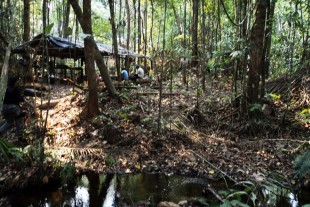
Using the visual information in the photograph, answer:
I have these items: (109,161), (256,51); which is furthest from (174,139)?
(256,51)

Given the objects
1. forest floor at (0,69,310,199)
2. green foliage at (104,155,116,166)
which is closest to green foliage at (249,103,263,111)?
forest floor at (0,69,310,199)

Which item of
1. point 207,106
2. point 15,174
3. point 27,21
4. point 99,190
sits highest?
point 27,21

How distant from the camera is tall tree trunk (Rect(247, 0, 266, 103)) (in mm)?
8047

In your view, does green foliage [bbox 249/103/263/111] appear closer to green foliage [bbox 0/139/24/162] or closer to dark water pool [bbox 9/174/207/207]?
dark water pool [bbox 9/174/207/207]

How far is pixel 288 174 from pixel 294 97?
155 inches

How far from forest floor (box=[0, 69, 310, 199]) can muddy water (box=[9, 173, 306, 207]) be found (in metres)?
0.28

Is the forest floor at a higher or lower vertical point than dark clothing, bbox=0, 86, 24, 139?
lower

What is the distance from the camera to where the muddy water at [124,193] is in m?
5.14

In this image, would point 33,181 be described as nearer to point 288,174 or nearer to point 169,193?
point 169,193

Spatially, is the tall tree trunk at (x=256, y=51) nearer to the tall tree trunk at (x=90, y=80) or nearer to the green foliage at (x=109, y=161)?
the green foliage at (x=109, y=161)

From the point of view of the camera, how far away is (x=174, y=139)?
7762mm

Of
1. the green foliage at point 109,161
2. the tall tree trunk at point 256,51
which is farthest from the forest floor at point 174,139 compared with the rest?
the tall tree trunk at point 256,51

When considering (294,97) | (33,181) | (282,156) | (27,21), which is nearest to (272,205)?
(282,156)

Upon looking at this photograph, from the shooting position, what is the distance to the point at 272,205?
482 cm
